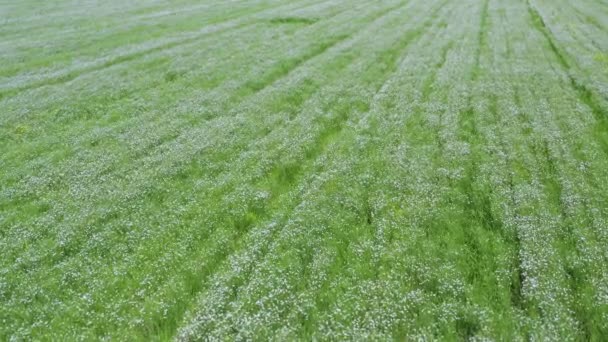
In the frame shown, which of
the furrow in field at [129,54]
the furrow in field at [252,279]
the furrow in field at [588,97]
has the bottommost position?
the furrow in field at [252,279]

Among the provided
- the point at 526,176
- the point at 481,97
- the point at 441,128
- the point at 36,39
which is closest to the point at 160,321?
the point at 526,176

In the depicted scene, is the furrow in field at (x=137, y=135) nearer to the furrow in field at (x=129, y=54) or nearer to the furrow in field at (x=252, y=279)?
the furrow in field at (x=129, y=54)

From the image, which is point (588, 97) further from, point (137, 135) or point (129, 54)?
point (129, 54)

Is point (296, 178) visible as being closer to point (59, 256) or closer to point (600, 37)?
point (59, 256)

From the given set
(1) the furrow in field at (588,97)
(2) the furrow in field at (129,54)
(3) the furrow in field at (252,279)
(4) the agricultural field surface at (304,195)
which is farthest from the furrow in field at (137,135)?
(1) the furrow in field at (588,97)

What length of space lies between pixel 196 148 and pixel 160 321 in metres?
11.5

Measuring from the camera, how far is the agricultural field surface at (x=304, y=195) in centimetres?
1318

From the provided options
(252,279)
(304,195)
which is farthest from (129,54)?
(252,279)

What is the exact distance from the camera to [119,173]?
20906 mm

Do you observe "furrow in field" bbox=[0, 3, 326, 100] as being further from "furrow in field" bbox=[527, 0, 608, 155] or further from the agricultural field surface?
"furrow in field" bbox=[527, 0, 608, 155]

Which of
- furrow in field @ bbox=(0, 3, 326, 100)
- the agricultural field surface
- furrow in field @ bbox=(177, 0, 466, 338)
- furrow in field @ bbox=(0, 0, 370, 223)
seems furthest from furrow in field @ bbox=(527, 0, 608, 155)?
furrow in field @ bbox=(0, 3, 326, 100)

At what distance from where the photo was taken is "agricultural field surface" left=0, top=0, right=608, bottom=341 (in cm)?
1318

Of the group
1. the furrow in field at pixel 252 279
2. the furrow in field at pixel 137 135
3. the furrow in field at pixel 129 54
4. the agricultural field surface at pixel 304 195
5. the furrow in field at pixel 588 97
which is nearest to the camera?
the furrow in field at pixel 252 279

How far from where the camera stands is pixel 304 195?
62.5 ft
